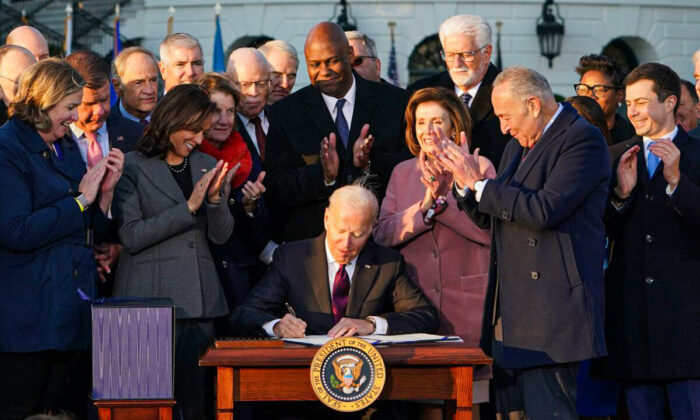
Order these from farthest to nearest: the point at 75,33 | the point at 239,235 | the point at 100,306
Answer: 1. the point at 75,33
2. the point at 239,235
3. the point at 100,306

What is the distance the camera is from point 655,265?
20.5 ft

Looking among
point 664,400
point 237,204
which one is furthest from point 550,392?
point 237,204

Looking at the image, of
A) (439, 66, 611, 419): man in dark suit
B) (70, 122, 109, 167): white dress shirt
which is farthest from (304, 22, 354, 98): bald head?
(439, 66, 611, 419): man in dark suit

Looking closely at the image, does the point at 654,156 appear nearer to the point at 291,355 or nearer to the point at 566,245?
the point at 566,245

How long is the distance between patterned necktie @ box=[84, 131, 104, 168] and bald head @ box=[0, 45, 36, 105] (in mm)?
462

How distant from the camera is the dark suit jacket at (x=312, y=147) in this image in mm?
6816

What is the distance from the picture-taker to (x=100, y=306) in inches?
194

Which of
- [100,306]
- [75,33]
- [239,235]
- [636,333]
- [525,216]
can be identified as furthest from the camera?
[75,33]

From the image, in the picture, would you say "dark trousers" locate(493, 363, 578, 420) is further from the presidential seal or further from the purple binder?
the purple binder

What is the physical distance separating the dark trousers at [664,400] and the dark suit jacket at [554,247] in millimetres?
741

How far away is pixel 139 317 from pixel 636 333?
259 centimetres

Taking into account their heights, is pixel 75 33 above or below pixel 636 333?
above

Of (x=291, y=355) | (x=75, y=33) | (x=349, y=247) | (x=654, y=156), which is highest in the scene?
(x=75, y=33)

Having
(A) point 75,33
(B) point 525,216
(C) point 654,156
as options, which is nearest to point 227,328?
(B) point 525,216
